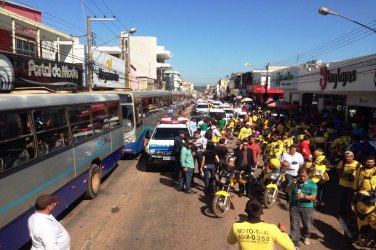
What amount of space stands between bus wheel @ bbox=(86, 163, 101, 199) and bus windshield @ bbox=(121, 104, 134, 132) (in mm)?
A: 5006

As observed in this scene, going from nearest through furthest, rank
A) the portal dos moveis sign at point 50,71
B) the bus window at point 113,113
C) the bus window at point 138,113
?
the bus window at point 113,113 → the bus window at point 138,113 → the portal dos moveis sign at point 50,71

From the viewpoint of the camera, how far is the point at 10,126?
5.70 metres

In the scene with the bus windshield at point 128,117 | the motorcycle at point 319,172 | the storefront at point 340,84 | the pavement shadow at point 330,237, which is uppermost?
the storefront at point 340,84

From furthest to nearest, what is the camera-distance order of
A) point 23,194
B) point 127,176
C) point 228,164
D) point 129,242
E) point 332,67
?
point 332,67 → point 127,176 → point 228,164 → point 129,242 → point 23,194

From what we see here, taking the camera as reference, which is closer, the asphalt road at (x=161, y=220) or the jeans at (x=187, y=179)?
the asphalt road at (x=161, y=220)

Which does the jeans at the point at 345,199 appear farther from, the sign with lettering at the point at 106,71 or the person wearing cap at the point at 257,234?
the sign with lettering at the point at 106,71

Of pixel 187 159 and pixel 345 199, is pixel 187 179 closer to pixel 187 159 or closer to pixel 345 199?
pixel 187 159

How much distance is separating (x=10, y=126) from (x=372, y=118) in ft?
65.2

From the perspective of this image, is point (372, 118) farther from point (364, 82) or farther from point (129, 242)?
point (129, 242)

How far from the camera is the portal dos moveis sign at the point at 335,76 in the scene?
19984 mm

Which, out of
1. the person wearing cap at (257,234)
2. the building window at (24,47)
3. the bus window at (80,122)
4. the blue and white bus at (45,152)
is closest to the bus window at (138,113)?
the blue and white bus at (45,152)

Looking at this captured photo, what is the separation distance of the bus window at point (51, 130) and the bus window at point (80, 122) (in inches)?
17.2

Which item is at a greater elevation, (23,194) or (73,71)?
(73,71)

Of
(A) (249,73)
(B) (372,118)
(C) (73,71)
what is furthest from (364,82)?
(A) (249,73)
